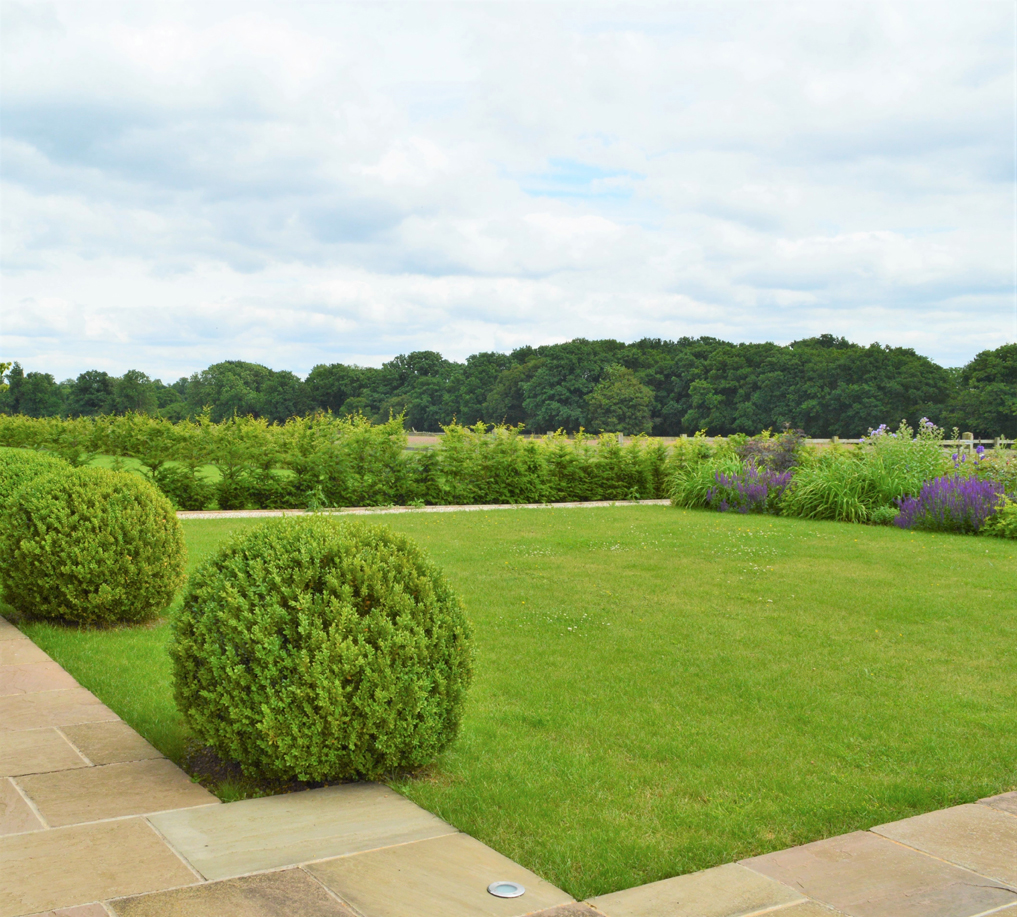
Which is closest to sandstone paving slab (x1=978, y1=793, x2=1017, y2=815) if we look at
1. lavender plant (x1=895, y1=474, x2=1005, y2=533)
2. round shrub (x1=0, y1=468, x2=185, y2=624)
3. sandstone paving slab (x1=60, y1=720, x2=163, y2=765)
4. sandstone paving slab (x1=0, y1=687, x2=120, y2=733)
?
sandstone paving slab (x1=60, y1=720, x2=163, y2=765)

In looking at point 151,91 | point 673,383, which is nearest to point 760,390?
point 673,383

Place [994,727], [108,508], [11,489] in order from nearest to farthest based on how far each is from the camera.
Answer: [994,727]
[108,508]
[11,489]

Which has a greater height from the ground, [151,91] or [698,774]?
[151,91]

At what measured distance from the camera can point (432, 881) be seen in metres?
2.43

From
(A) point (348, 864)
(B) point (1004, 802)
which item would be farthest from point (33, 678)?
(B) point (1004, 802)

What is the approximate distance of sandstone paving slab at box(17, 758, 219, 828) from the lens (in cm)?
295

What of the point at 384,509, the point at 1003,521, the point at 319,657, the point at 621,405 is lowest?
the point at 384,509

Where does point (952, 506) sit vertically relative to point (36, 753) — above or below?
above

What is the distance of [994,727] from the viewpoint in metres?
4.13

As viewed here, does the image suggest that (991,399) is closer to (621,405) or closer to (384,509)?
(621,405)

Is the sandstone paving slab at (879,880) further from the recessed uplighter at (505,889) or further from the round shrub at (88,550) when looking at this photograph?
the round shrub at (88,550)

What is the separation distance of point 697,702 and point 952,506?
30.2ft

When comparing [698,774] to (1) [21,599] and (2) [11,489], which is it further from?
(2) [11,489]

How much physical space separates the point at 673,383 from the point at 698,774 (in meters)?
71.1
